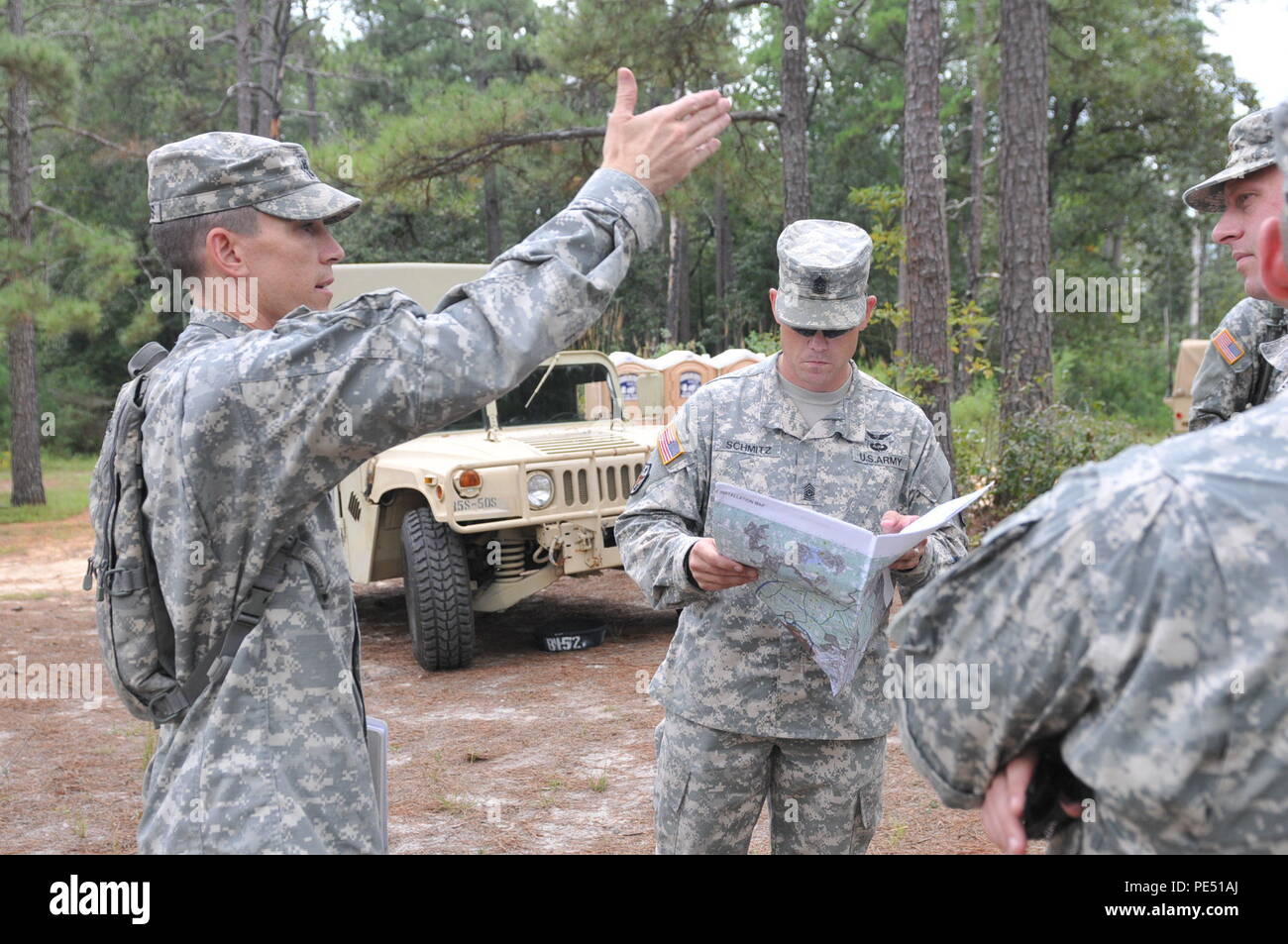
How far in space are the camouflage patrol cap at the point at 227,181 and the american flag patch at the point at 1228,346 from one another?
2.68m

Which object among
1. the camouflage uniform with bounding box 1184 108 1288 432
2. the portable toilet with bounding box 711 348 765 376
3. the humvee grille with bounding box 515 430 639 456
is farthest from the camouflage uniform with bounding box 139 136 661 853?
the portable toilet with bounding box 711 348 765 376

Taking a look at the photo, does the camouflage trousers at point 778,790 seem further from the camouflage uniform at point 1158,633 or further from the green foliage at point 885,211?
the green foliage at point 885,211

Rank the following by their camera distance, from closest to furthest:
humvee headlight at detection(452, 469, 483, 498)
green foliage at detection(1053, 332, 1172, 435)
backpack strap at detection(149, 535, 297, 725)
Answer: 1. backpack strap at detection(149, 535, 297, 725)
2. humvee headlight at detection(452, 469, 483, 498)
3. green foliage at detection(1053, 332, 1172, 435)

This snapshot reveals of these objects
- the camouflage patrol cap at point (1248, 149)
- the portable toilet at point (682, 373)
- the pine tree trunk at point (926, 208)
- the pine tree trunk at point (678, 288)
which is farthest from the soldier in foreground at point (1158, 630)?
the pine tree trunk at point (678, 288)

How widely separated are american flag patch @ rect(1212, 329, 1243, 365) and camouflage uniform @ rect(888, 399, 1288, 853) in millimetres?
2524

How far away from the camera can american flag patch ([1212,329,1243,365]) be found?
3.39 m

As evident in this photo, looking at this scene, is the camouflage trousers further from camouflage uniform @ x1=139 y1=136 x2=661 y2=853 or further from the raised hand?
the raised hand

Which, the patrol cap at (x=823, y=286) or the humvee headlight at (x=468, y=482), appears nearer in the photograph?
the patrol cap at (x=823, y=286)

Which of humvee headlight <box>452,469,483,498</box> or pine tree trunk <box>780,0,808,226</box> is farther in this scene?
pine tree trunk <box>780,0,808,226</box>

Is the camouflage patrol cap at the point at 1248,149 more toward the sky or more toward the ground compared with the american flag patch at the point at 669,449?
more toward the sky

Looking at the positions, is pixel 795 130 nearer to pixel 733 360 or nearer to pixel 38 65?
pixel 733 360

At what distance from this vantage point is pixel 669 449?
2.64 meters

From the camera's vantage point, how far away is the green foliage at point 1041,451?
8641 millimetres

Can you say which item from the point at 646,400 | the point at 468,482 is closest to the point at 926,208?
the point at 646,400
